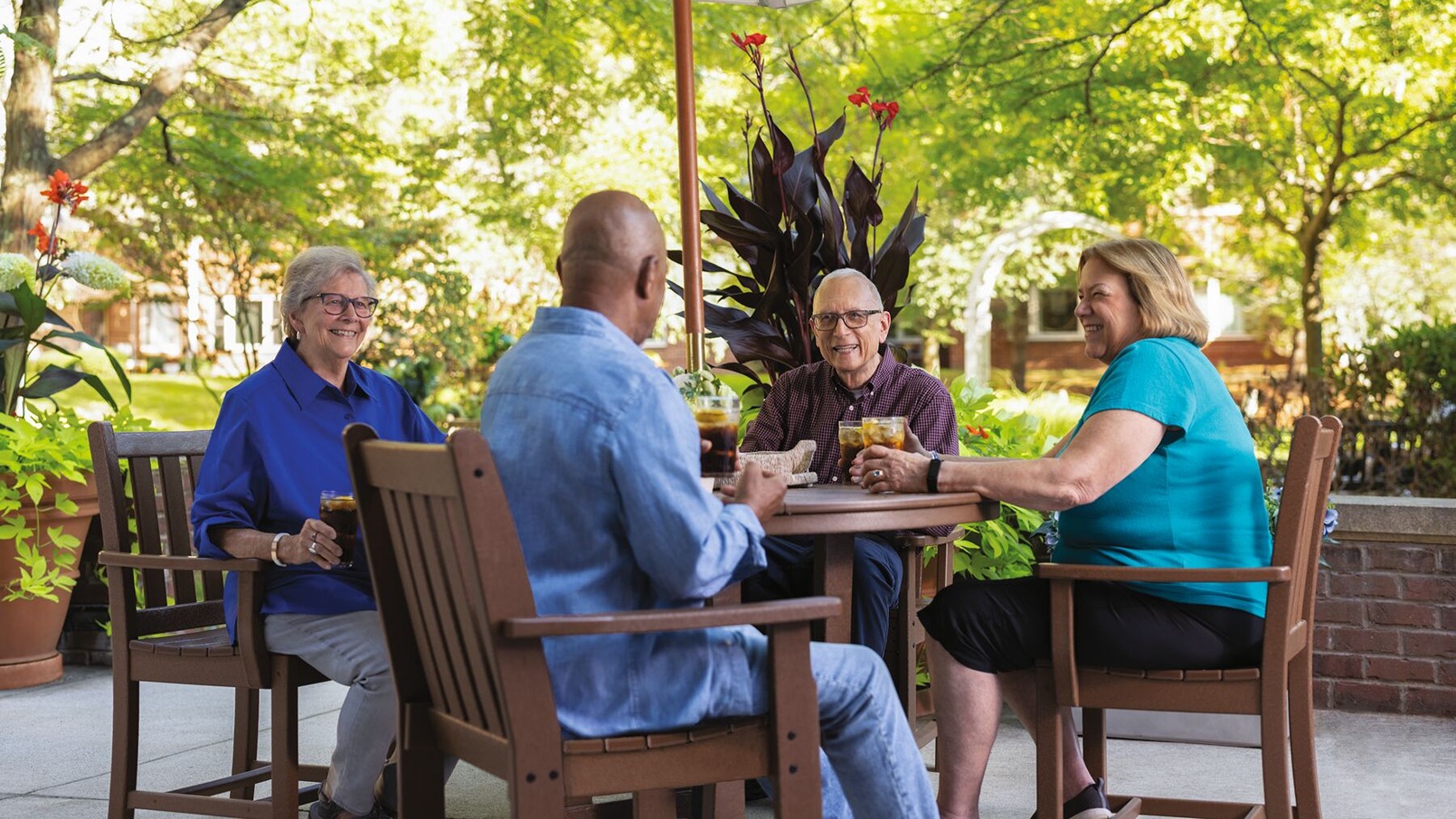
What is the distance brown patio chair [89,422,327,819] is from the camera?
323 centimetres

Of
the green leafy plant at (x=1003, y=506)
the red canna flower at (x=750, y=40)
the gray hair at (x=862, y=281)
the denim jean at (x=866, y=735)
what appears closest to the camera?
→ the denim jean at (x=866, y=735)

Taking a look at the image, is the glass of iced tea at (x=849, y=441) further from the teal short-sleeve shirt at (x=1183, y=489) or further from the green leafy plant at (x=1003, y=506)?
the green leafy plant at (x=1003, y=506)

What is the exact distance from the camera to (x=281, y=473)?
11.3 ft

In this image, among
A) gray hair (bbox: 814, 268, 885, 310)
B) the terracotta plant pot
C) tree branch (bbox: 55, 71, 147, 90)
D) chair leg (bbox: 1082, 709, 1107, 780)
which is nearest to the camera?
chair leg (bbox: 1082, 709, 1107, 780)

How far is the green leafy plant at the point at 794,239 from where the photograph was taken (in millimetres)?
4938

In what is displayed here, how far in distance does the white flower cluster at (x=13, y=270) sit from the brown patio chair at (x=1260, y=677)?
465 centimetres

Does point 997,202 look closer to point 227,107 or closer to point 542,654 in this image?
point 227,107

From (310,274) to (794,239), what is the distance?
1918 millimetres

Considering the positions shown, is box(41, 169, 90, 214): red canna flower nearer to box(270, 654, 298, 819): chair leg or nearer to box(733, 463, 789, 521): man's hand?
box(270, 654, 298, 819): chair leg

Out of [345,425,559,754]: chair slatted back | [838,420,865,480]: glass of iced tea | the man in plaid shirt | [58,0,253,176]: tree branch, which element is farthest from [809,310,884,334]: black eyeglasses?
[58,0,253,176]: tree branch

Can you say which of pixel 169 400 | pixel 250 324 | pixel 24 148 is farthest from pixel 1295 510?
pixel 169 400

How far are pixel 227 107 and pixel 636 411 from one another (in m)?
11.5

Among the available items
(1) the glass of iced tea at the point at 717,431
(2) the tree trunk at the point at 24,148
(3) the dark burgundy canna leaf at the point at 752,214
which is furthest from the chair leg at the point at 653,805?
(2) the tree trunk at the point at 24,148

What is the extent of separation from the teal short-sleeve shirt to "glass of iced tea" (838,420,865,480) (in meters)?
0.53
